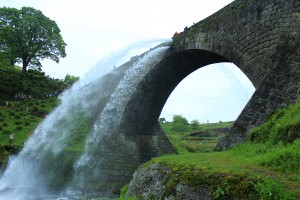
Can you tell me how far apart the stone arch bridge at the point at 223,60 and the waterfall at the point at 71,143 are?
0.49 m

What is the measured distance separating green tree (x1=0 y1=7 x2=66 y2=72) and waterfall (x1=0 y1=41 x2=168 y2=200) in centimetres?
2040

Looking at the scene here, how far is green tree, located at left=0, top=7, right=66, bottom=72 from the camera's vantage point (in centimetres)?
4100

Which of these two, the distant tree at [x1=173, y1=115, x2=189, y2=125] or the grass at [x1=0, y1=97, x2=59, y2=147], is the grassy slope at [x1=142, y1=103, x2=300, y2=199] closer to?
the grass at [x1=0, y1=97, x2=59, y2=147]

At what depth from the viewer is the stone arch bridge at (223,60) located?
31.5 ft

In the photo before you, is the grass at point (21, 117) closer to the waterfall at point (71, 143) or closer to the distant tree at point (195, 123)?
the waterfall at point (71, 143)

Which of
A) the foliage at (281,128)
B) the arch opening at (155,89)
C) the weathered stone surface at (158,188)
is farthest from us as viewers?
the arch opening at (155,89)

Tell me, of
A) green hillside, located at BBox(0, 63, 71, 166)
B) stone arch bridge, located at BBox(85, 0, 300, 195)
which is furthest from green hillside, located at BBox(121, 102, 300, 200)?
green hillside, located at BBox(0, 63, 71, 166)

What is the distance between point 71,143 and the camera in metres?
21.2

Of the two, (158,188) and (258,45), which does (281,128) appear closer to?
(158,188)

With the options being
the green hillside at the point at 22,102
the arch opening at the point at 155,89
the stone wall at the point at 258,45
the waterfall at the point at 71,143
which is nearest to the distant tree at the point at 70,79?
the green hillside at the point at 22,102

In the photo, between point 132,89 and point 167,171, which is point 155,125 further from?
point 167,171

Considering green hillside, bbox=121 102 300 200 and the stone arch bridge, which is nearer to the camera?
green hillside, bbox=121 102 300 200

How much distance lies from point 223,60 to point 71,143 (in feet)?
34.6

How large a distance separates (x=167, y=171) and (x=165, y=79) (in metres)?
12.5
